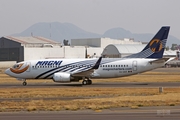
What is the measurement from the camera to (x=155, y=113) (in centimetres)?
2264

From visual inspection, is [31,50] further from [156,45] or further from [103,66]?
[156,45]

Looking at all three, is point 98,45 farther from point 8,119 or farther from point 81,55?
point 8,119

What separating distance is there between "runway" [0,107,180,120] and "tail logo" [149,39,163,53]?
22.9m

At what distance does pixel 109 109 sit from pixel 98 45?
122699 millimetres

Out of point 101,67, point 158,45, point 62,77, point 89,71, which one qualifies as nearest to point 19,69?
point 62,77

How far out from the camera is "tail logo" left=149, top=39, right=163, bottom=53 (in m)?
47.8

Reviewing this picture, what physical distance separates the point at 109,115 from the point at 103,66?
84.5 ft

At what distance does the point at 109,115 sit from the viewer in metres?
22.1

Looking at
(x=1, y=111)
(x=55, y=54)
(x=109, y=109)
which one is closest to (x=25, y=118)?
(x=1, y=111)

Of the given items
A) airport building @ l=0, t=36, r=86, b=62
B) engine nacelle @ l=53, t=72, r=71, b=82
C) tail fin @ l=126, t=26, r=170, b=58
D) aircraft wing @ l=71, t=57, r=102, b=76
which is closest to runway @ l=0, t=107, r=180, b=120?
aircraft wing @ l=71, t=57, r=102, b=76

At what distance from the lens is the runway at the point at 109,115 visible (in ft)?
68.9

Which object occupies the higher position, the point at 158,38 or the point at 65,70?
the point at 158,38

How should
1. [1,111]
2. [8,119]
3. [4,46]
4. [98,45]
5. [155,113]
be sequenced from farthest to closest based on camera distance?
[98,45]
[4,46]
[1,111]
[155,113]
[8,119]

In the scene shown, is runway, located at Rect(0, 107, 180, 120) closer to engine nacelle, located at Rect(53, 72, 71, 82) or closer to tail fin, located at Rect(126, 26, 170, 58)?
engine nacelle, located at Rect(53, 72, 71, 82)
